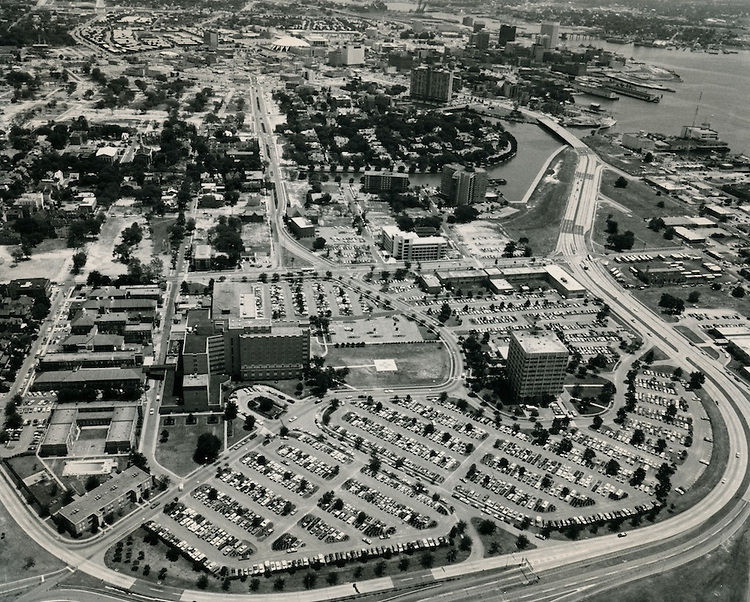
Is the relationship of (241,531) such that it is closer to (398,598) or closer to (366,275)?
(398,598)

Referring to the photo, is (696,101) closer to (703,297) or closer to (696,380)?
(703,297)

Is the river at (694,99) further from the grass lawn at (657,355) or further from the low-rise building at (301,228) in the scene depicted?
the grass lawn at (657,355)

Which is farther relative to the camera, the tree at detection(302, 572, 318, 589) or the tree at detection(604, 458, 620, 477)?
the tree at detection(604, 458, 620, 477)

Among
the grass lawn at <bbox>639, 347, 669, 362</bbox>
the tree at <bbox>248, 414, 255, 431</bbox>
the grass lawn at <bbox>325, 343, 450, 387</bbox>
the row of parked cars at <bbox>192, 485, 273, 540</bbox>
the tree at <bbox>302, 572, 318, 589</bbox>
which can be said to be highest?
the tree at <bbox>302, 572, 318, 589</bbox>

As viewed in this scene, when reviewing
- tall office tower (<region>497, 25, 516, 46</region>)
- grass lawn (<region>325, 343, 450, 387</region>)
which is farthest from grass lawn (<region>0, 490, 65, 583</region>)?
tall office tower (<region>497, 25, 516, 46</region>)

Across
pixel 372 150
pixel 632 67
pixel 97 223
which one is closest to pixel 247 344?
pixel 97 223

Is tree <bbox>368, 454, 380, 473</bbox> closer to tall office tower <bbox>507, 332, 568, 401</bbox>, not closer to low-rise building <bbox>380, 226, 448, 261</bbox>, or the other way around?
tall office tower <bbox>507, 332, 568, 401</bbox>

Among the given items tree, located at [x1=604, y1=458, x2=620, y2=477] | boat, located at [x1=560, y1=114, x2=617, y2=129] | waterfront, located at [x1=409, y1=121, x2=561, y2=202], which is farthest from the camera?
boat, located at [x1=560, y1=114, x2=617, y2=129]
